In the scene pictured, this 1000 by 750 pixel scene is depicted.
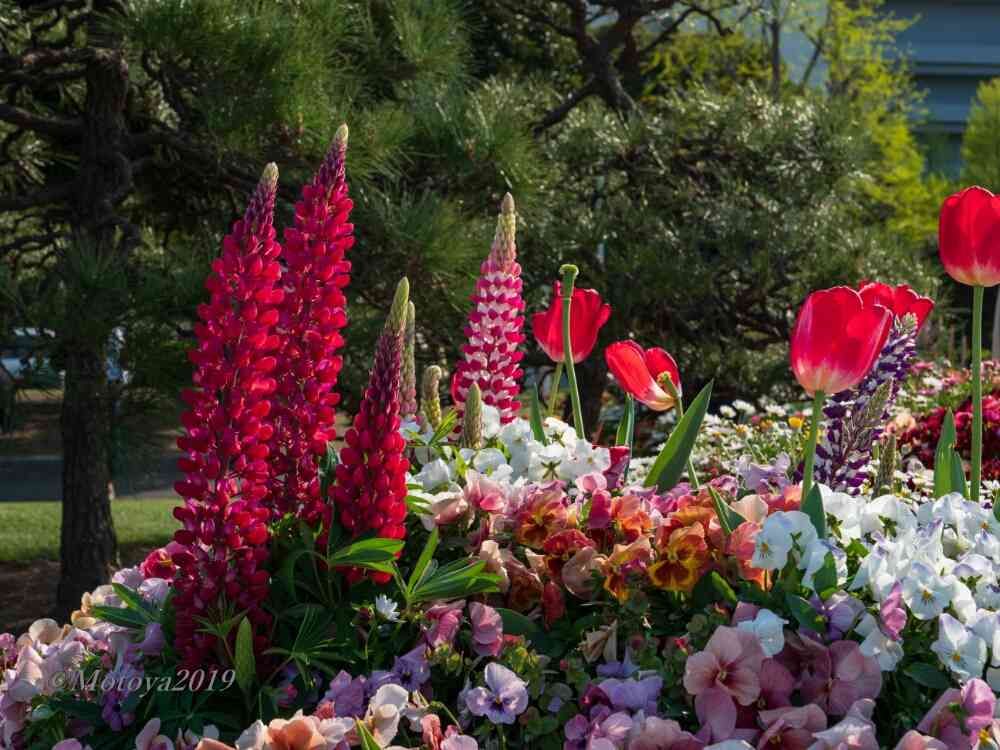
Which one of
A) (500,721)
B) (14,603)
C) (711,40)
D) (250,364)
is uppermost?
(711,40)

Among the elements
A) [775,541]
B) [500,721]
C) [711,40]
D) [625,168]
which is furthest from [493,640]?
[711,40]

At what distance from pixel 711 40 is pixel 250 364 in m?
13.4

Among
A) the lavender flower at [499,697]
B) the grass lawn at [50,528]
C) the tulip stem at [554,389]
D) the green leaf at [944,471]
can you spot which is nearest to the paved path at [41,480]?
the grass lawn at [50,528]

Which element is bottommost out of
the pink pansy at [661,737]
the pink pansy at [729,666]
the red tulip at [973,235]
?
the pink pansy at [661,737]

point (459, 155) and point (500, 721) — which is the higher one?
point (459, 155)

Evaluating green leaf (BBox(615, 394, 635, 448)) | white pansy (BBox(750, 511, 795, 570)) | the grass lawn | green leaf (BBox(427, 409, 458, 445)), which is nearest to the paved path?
the grass lawn

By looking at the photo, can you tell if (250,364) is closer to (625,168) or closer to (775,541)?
(775,541)

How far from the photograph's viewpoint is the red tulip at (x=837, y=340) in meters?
1.64

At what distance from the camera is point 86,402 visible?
4543mm

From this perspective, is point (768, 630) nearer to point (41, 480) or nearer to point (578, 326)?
point (578, 326)

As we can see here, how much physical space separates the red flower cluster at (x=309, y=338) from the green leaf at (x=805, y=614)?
668mm

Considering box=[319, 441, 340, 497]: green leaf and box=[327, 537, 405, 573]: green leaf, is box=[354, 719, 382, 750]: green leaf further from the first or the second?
box=[319, 441, 340, 497]: green leaf

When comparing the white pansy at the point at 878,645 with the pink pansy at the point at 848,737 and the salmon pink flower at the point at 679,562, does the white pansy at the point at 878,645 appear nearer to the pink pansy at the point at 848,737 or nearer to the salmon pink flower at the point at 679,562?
the pink pansy at the point at 848,737

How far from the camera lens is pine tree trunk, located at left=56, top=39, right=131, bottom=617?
4832 millimetres
